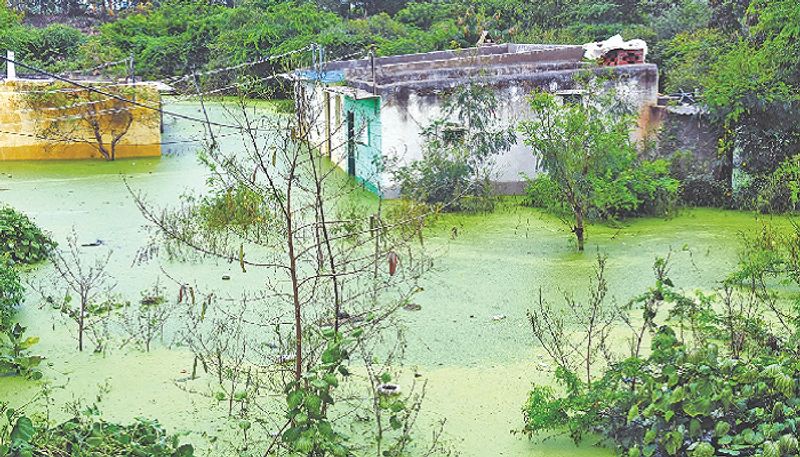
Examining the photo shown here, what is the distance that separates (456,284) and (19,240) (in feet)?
12.4

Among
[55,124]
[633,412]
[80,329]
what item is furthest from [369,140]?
[633,412]

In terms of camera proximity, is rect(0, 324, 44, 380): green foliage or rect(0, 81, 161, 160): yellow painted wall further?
rect(0, 81, 161, 160): yellow painted wall

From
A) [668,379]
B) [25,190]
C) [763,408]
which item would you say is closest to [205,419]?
[668,379]

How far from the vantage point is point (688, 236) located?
10070 millimetres

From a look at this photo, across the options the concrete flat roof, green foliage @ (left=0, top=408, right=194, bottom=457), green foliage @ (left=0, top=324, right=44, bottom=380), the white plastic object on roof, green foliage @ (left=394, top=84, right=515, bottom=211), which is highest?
the white plastic object on roof

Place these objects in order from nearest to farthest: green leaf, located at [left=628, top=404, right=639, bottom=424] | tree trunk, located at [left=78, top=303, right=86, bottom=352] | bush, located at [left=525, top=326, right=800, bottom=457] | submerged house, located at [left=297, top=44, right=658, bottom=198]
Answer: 1. bush, located at [left=525, top=326, right=800, bottom=457]
2. green leaf, located at [left=628, top=404, right=639, bottom=424]
3. tree trunk, located at [left=78, top=303, right=86, bottom=352]
4. submerged house, located at [left=297, top=44, right=658, bottom=198]

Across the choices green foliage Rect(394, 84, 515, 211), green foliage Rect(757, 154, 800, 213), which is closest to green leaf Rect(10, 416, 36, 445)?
green foliage Rect(394, 84, 515, 211)

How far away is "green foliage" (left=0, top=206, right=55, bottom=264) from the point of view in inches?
344

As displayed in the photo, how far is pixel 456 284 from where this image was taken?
27.6 ft

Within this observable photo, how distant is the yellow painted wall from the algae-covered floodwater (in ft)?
3.37

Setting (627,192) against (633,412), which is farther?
(627,192)

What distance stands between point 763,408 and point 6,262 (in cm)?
561

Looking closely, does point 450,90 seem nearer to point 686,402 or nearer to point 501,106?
point 501,106

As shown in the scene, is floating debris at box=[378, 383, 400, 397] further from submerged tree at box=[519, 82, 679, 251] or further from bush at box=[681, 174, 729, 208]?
bush at box=[681, 174, 729, 208]
